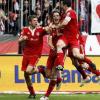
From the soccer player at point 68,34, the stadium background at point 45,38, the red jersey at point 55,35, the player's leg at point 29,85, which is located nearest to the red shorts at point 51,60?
the red jersey at point 55,35

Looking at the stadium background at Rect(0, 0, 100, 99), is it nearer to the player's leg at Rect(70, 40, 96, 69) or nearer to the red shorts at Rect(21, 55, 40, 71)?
the red shorts at Rect(21, 55, 40, 71)

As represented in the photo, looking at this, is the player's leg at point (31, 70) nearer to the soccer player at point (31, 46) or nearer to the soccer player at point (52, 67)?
the soccer player at point (31, 46)

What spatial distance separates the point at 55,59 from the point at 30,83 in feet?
4.00

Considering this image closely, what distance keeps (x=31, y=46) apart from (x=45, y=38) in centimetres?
234

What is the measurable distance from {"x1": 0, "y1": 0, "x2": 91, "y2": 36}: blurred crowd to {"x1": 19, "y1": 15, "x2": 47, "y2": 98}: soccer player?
11.2 ft

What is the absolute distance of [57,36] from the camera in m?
14.1

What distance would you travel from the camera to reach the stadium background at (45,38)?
1616cm

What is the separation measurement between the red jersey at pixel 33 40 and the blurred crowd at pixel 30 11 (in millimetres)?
3417

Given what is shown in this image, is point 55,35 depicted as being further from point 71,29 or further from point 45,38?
point 45,38

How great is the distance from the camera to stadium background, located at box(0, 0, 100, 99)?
16.2 m

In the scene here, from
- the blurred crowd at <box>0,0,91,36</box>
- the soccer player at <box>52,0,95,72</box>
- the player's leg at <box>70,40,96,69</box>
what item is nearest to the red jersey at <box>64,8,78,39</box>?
the soccer player at <box>52,0,95,72</box>

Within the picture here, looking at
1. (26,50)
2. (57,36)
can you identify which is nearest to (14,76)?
(26,50)

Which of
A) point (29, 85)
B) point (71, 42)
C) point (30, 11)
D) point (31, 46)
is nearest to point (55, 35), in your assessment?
point (71, 42)

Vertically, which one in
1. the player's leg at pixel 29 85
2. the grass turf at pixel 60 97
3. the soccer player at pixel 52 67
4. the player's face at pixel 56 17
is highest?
the player's face at pixel 56 17
